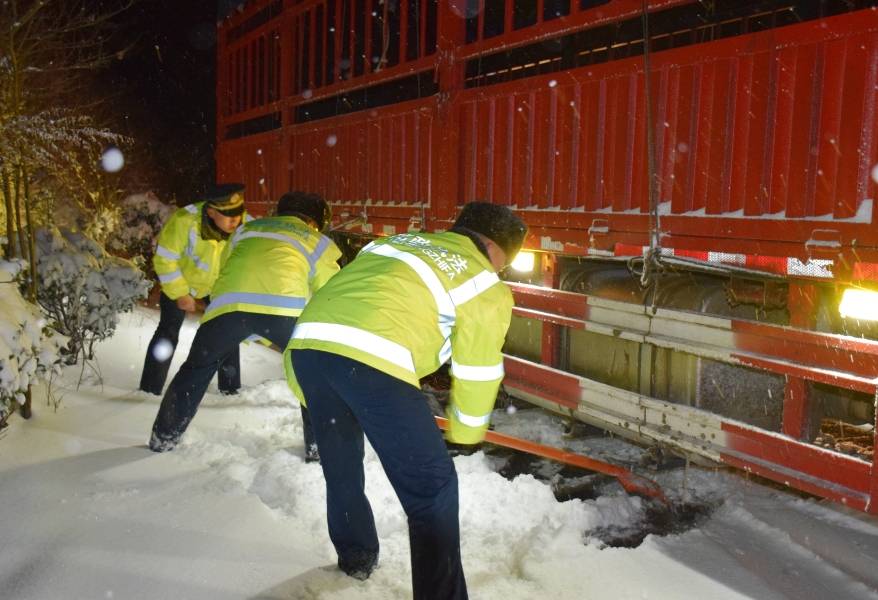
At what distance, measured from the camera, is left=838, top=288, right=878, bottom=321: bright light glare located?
2725mm

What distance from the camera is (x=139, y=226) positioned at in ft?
50.0

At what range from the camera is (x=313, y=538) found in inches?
108

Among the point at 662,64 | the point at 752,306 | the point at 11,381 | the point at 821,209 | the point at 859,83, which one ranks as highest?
the point at 662,64

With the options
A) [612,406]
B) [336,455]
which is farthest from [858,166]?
[336,455]

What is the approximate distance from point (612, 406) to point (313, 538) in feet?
5.69

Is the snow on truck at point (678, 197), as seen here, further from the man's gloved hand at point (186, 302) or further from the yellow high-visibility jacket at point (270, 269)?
the man's gloved hand at point (186, 302)

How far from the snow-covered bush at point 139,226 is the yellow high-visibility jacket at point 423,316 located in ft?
44.0

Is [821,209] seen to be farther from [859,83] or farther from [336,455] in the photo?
[336,455]

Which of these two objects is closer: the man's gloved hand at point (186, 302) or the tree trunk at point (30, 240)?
the tree trunk at point (30, 240)

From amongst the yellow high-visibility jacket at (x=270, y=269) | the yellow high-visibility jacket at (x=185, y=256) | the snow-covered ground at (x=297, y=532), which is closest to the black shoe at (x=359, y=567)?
the snow-covered ground at (x=297, y=532)

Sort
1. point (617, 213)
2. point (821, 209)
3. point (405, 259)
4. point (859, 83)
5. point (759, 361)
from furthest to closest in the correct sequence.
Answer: point (617, 213) → point (759, 361) → point (821, 209) → point (859, 83) → point (405, 259)

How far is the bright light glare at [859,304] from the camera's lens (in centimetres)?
272

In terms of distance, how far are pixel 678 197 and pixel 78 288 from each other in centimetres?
384

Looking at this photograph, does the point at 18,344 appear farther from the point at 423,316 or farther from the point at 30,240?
the point at 423,316
